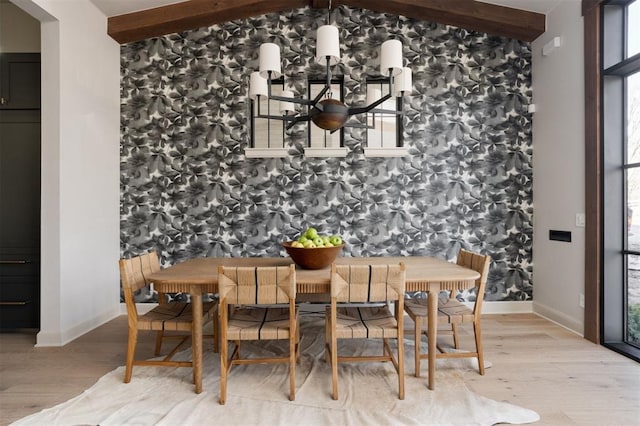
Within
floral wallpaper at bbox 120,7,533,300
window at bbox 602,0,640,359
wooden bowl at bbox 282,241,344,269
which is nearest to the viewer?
wooden bowl at bbox 282,241,344,269

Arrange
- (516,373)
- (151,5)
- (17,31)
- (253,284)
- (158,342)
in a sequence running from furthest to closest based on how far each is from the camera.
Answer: (151,5), (17,31), (158,342), (516,373), (253,284)

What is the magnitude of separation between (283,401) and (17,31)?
13.5 ft

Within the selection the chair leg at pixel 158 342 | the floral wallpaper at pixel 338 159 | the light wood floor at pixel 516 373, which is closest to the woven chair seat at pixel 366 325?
the light wood floor at pixel 516 373

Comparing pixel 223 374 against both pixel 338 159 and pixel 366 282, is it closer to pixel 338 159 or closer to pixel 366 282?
pixel 366 282

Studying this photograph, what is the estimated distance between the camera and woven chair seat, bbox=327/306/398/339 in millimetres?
2242

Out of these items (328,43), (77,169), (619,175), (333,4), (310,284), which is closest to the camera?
(328,43)

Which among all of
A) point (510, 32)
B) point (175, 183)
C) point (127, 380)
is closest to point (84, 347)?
point (127, 380)

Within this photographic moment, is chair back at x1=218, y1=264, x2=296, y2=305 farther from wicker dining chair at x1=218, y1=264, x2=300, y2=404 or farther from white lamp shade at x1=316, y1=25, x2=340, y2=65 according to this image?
white lamp shade at x1=316, y1=25, x2=340, y2=65

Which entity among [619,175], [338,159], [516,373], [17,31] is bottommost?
[516,373]

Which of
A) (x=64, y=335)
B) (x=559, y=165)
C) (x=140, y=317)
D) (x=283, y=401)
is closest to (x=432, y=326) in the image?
(x=283, y=401)

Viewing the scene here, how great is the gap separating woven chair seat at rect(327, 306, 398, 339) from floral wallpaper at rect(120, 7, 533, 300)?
5.09 ft

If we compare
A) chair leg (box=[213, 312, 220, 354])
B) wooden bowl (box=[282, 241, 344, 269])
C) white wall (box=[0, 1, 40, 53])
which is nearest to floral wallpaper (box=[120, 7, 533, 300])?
white wall (box=[0, 1, 40, 53])

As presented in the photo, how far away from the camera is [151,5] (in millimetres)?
3789

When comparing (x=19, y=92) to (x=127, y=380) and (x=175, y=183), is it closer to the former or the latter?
A: (x=175, y=183)
